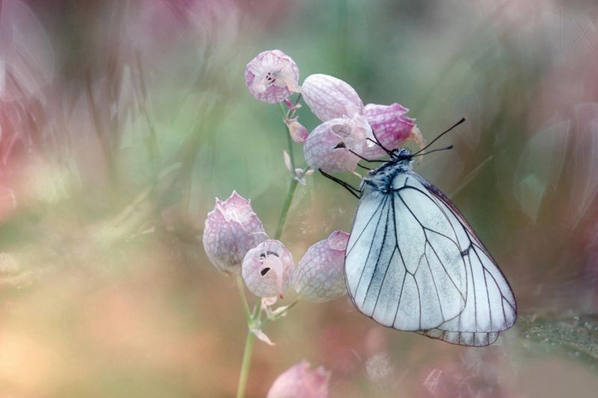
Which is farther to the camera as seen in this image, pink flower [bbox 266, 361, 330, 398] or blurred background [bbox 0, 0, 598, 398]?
blurred background [bbox 0, 0, 598, 398]


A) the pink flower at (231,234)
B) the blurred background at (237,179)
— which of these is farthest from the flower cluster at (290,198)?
the blurred background at (237,179)

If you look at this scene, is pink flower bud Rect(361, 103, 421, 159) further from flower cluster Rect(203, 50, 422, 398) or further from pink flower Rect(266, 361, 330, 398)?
pink flower Rect(266, 361, 330, 398)

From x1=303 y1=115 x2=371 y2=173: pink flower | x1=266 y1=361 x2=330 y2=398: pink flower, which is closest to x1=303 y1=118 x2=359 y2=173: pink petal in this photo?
x1=303 y1=115 x2=371 y2=173: pink flower

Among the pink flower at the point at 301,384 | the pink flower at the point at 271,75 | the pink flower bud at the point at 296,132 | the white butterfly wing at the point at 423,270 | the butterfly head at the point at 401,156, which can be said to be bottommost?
the pink flower at the point at 301,384

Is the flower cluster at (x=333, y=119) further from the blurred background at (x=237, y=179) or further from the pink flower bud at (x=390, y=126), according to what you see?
the blurred background at (x=237, y=179)

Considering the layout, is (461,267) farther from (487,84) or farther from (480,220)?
(487,84)

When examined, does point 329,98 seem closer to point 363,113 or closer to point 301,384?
point 363,113
